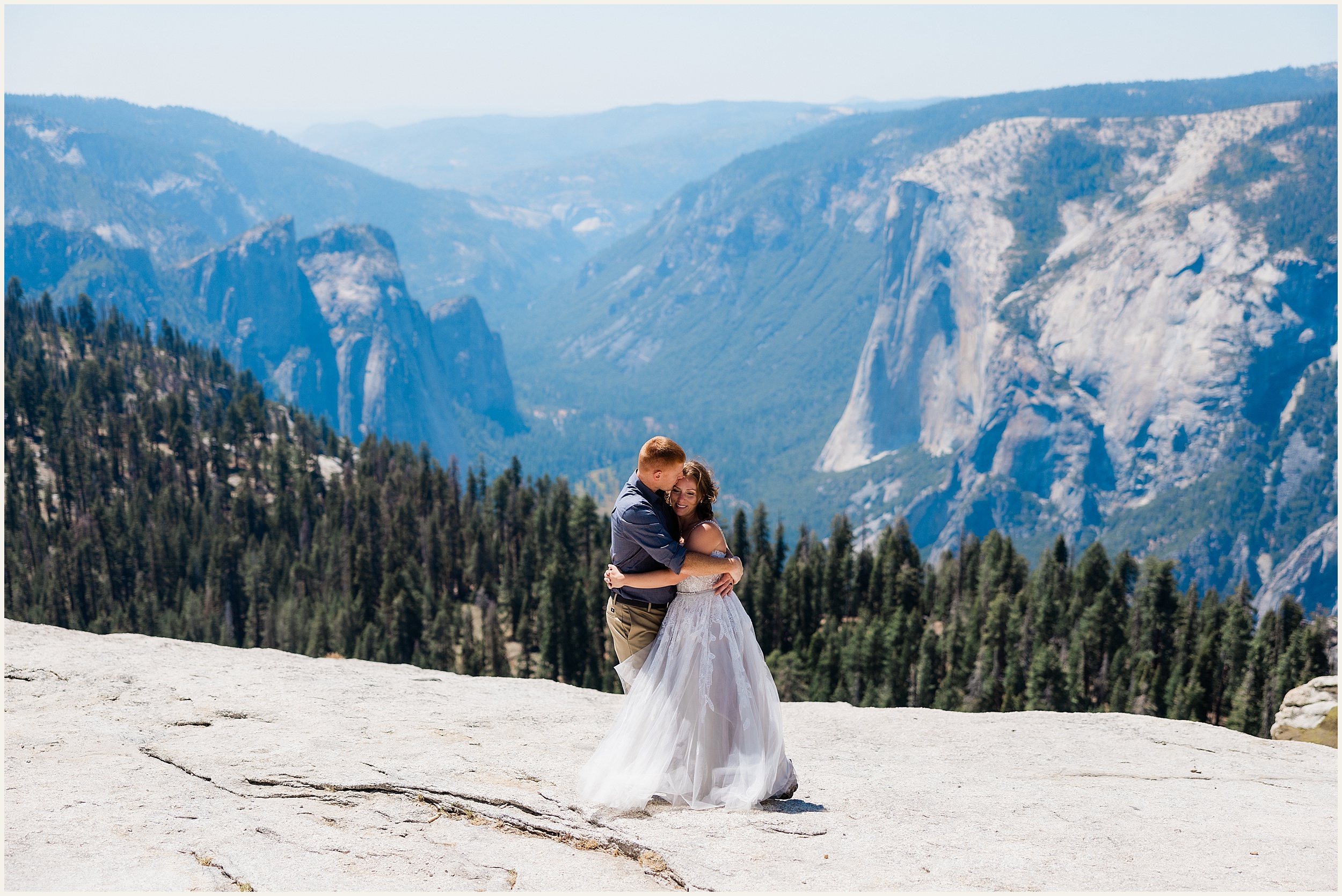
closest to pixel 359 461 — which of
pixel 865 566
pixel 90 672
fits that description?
pixel 865 566

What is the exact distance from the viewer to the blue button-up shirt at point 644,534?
13.7 metres

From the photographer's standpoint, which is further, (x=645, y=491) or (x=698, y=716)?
(x=698, y=716)

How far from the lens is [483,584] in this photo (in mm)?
137625

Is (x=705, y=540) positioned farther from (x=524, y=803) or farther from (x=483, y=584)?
(x=483, y=584)

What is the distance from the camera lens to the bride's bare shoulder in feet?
45.5

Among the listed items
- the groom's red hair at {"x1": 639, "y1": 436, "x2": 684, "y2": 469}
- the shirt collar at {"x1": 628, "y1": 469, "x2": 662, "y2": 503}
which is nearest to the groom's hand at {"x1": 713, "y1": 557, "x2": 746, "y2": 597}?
the shirt collar at {"x1": 628, "y1": 469, "x2": 662, "y2": 503}

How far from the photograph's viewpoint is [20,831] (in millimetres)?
11984

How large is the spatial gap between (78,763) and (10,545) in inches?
6114

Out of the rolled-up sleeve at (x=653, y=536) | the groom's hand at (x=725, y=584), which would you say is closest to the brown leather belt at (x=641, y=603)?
the groom's hand at (x=725, y=584)

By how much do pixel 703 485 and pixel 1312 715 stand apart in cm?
3528

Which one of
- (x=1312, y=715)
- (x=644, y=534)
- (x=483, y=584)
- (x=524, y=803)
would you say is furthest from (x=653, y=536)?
(x=483, y=584)

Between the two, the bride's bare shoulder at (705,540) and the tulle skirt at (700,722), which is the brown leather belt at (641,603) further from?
the bride's bare shoulder at (705,540)

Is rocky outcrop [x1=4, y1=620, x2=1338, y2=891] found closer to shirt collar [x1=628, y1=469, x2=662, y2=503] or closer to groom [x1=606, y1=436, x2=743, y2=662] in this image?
groom [x1=606, y1=436, x2=743, y2=662]

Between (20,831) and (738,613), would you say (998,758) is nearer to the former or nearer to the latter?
(738,613)
